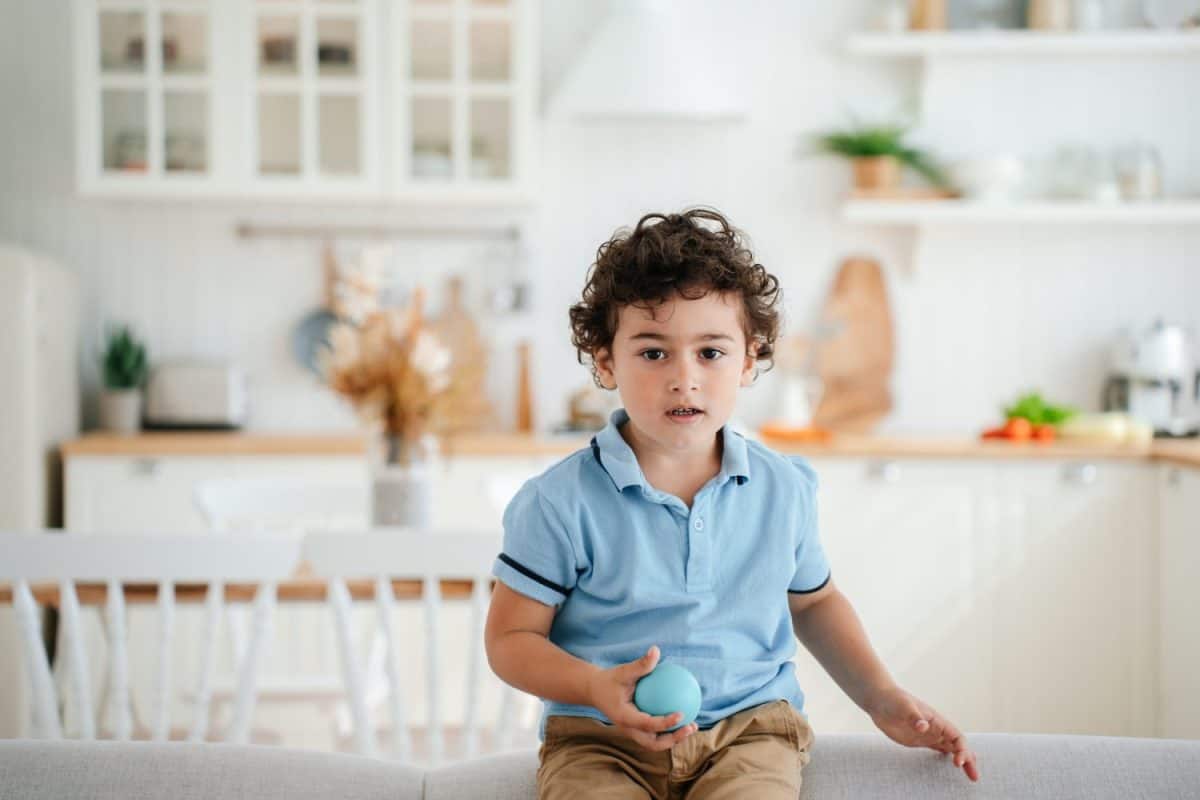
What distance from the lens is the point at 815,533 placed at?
1.21 metres

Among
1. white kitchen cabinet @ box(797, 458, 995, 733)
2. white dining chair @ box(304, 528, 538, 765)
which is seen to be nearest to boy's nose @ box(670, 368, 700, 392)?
white dining chair @ box(304, 528, 538, 765)

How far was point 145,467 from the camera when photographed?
3471 millimetres

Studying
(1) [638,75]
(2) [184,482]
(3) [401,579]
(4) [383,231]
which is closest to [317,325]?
(4) [383,231]

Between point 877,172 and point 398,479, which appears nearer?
point 398,479

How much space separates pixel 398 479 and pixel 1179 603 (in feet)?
7.03

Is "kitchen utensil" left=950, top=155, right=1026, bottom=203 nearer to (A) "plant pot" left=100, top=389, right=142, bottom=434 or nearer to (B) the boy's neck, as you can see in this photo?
(A) "plant pot" left=100, top=389, right=142, bottom=434

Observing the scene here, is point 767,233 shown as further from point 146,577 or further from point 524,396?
point 146,577

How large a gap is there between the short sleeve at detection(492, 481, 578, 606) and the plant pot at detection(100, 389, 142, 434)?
2952 millimetres

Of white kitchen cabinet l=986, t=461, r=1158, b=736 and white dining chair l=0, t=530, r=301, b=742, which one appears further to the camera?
white kitchen cabinet l=986, t=461, r=1158, b=736

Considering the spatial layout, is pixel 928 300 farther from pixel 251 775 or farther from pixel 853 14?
pixel 251 775

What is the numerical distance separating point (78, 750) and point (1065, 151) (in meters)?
3.54

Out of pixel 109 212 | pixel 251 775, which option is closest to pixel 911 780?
pixel 251 775

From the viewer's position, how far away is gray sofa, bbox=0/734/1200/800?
110cm

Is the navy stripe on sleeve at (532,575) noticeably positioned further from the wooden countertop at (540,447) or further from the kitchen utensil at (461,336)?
the kitchen utensil at (461,336)
